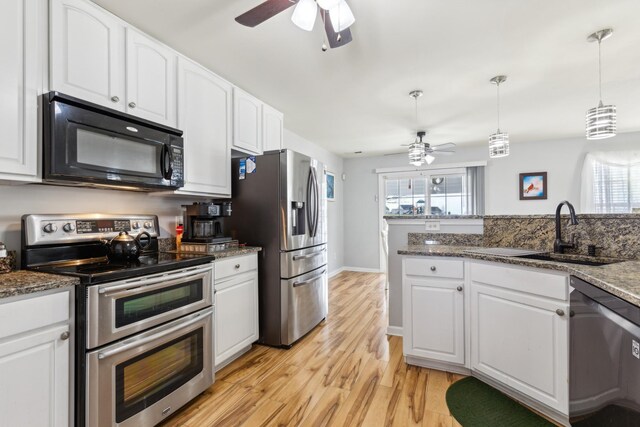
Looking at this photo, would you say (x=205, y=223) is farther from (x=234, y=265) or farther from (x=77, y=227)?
(x=77, y=227)

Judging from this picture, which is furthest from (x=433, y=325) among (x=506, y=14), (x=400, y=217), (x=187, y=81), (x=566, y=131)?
(x=566, y=131)

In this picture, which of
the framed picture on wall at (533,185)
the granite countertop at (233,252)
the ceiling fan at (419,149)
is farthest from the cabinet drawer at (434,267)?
the framed picture on wall at (533,185)

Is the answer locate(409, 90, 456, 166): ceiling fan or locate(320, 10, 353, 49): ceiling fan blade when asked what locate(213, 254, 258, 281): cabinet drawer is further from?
locate(409, 90, 456, 166): ceiling fan

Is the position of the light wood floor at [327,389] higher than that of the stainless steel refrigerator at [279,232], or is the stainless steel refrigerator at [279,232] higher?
the stainless steel refrigerator at [279,232]

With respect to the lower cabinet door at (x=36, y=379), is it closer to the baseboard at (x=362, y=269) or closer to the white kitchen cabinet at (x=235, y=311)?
the white kitchen cabinet at (x=235, y=311)

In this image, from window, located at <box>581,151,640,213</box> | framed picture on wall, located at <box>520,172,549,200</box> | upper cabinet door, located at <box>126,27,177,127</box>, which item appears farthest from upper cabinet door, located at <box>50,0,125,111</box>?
window, located at <box>581,151,640,213</box>

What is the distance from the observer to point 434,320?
2156 millimetres

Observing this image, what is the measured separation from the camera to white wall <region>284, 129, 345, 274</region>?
204 inches

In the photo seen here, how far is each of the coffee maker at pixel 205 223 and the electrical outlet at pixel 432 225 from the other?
1.72m

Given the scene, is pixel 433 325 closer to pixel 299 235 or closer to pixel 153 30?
pixel 299 235

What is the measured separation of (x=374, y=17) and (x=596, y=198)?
504 centimetres

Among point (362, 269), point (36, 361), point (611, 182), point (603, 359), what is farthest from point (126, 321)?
point (611, 182)

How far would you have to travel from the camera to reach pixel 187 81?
226 cm

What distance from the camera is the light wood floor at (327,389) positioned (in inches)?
66.2
